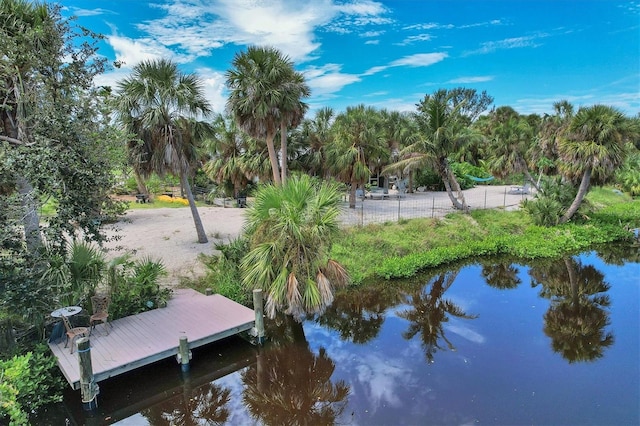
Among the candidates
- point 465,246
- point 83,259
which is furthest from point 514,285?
point 83,259

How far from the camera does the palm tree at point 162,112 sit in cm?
1187

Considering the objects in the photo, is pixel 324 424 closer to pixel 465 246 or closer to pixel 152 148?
pixel 152 148

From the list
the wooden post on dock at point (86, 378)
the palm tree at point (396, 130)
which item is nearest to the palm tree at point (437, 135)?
the palm tree at point (396, 130)

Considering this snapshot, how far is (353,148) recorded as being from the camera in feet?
A: 66.6

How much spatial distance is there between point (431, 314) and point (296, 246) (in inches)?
183

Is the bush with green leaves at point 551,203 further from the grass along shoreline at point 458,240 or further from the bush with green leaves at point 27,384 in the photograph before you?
the bush with green leaves at point 27,384

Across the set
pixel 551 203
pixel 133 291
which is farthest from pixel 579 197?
pixel 133 291

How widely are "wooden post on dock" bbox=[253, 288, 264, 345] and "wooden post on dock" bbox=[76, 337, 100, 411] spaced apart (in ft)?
10.1

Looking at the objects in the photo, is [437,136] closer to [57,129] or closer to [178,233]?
[178,233]

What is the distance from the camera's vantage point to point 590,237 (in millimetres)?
17500

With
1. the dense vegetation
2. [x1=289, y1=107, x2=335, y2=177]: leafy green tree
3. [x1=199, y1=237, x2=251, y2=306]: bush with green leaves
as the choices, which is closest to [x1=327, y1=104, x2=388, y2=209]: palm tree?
the dense vegetation

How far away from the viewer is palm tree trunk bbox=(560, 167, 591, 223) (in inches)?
690

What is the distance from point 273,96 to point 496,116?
1915 inches

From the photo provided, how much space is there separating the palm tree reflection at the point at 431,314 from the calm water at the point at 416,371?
0.15 feet
